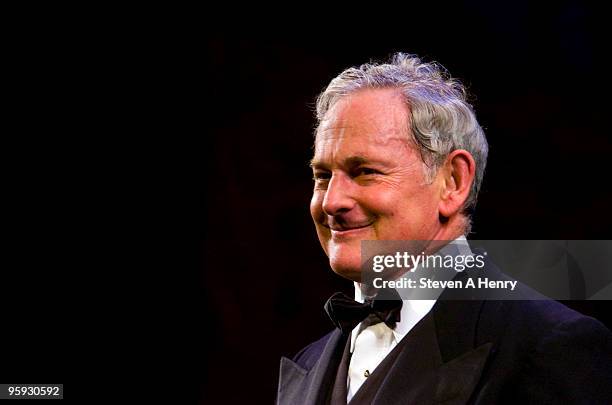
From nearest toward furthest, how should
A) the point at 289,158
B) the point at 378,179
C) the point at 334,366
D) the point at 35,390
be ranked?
the point at 378,179 → the point at 334,366 → the point at 35,390 → the point at 289,158

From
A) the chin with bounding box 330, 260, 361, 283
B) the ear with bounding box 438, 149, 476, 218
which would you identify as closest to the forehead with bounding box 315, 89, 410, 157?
the ear with bounding box 438, 149, 476, 218

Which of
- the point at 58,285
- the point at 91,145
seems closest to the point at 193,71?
the point at 91,145

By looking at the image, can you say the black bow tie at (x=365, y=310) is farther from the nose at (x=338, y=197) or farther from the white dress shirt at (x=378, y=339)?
the nose at (x=338, y=197)

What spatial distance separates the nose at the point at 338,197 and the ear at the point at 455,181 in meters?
0.17

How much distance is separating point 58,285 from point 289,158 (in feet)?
2.77

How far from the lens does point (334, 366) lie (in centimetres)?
146

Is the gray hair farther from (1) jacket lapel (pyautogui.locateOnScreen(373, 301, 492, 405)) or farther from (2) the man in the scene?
(1) jacket lapel (pyautogui.locateOnScreen(373, 301, 492, 405))

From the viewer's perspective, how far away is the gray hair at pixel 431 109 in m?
1.38

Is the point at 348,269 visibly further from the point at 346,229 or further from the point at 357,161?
the point at 357,161

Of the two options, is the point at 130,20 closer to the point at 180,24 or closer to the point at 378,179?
the point at 180,24

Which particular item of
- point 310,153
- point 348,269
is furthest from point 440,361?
point 310,153

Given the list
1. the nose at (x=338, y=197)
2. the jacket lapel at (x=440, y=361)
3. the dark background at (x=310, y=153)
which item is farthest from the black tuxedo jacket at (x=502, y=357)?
the dark background at (x=310, y=153)

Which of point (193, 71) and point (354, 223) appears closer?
point (354, 223)

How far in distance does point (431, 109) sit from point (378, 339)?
0.44 metres
